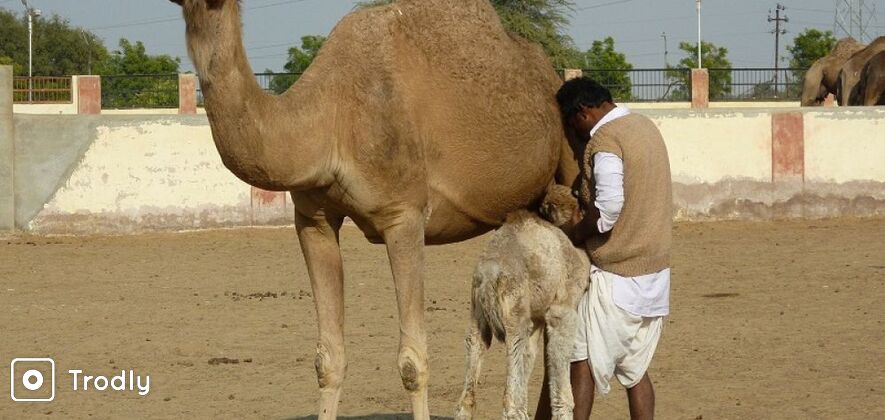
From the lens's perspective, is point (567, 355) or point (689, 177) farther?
point (689, 177)

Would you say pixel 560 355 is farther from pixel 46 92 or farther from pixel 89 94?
pixel 46 92

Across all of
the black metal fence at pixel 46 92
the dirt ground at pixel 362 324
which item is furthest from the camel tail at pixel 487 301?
the black metal fence at pixel 46 92

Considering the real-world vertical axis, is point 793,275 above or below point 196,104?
below

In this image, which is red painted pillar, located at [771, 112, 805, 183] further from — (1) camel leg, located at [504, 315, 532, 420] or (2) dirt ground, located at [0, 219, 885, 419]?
(1) camel leg, located at [504, 315, 532, 420]

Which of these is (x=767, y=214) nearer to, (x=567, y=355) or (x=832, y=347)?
(x=832, y=347)

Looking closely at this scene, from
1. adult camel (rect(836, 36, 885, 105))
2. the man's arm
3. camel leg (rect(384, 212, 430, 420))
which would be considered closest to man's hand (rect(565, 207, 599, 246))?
the man's arm

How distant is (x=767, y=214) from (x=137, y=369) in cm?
1237

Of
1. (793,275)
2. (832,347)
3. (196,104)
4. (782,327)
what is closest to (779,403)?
(832,347)

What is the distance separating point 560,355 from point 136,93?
32.3 metres

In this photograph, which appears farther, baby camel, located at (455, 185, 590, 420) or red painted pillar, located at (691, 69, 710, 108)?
red painted pillar, located at (691, 69, 710, 108)

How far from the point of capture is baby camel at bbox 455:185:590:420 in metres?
6.56

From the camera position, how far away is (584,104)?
6.71 m

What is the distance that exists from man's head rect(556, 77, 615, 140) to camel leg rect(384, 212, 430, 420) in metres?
0.90

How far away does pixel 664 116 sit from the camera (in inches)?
802
